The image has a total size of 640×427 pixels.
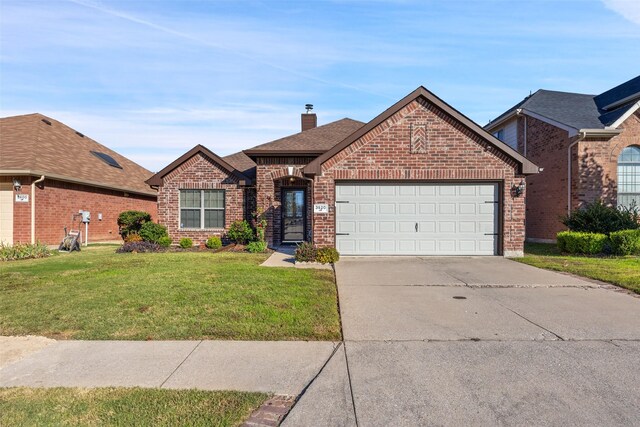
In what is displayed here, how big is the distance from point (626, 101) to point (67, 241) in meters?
23.0

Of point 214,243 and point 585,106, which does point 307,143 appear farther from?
point 585,106

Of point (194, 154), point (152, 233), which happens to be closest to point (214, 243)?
A: point (152, 233)

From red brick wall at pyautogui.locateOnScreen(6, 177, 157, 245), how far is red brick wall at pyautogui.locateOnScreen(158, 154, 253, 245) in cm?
429

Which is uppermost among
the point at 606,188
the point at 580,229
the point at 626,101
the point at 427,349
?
the point at 626,101

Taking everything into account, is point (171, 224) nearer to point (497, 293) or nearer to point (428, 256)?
point (428, 256)

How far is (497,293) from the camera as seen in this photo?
24.1ft

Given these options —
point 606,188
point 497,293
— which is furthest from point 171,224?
point 606,188

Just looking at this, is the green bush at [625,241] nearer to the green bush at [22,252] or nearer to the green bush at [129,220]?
the green bush at [129,220]

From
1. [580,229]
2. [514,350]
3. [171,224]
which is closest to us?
[514,350]

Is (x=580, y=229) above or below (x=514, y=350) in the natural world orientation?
above

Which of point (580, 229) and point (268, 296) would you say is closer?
point (268, 296)

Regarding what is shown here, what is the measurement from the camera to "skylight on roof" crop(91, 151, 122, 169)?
21167 mm

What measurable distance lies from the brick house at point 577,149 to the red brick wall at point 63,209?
19045 mm

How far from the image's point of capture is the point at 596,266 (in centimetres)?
1024
